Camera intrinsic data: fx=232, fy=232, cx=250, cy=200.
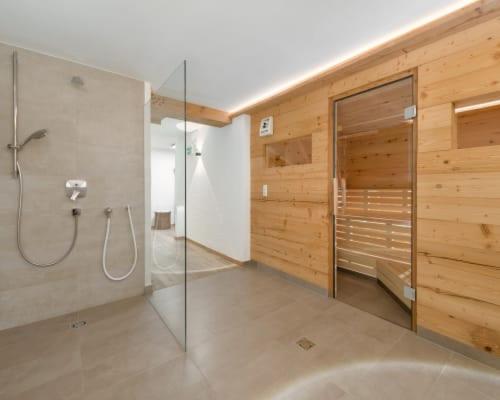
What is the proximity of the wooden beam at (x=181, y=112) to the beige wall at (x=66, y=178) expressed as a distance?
11.6 inches

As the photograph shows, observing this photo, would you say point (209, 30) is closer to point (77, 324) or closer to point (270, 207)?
point (270, 207)

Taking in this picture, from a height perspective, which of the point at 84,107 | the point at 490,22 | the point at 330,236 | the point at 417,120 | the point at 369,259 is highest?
the point at 490,22

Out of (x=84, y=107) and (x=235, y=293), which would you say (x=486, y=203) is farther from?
(x=84, y=107)

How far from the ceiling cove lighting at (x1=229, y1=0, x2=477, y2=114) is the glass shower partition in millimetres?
1408

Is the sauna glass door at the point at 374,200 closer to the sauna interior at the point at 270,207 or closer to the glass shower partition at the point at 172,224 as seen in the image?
the sauna interior at the point at 270,207

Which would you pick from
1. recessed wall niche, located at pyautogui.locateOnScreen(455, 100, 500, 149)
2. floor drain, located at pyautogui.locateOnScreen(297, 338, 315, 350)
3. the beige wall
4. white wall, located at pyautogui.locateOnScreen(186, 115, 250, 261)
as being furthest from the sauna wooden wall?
the beige wall

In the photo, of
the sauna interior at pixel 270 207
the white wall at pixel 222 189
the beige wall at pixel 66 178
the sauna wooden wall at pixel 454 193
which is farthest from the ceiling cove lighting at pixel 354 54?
the beige wall at pixel 66 178

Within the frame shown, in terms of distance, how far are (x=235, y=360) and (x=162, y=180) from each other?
1.84m

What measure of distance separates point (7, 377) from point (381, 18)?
3.62m

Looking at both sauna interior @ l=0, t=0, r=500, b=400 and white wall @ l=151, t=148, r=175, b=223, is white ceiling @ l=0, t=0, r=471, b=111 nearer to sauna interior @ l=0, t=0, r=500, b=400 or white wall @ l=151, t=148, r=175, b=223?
sauna interior @ l=0, t=0, r=500, b=400

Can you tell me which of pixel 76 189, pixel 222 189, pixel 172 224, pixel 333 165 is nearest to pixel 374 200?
pixel 333 165

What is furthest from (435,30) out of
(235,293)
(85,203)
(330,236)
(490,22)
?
(85,203)

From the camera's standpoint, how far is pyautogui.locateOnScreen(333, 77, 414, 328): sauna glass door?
2.60 meters

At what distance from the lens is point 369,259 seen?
3330 millimetres
